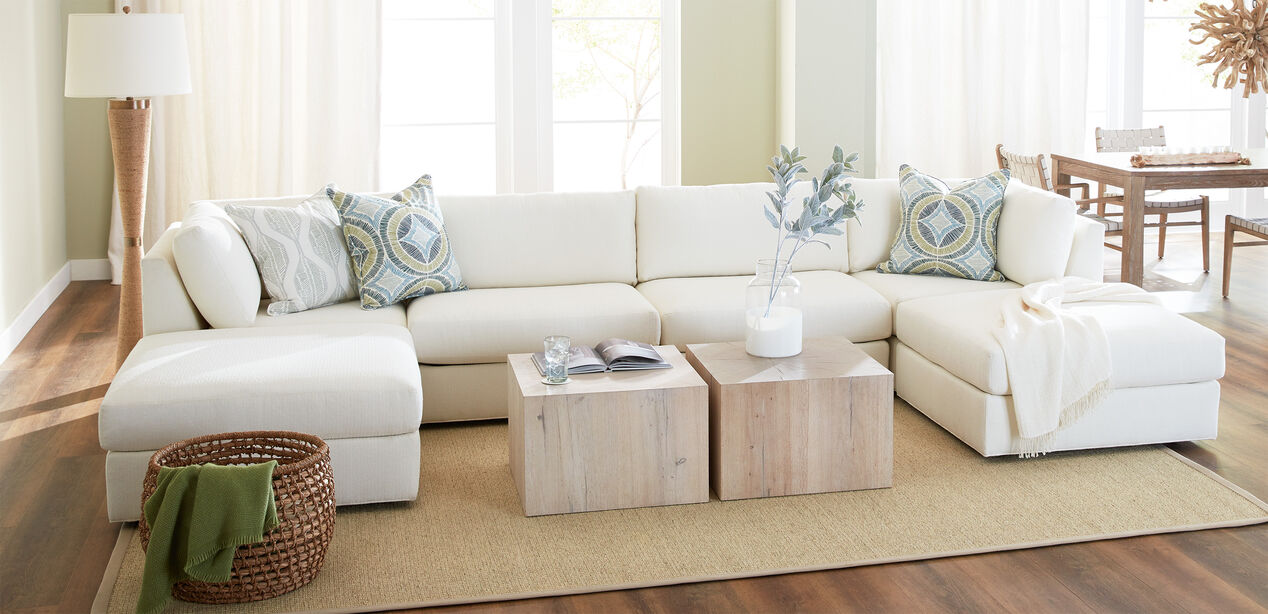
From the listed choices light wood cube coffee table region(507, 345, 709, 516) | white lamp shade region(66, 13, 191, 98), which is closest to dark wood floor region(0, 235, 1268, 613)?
light wood cube coffee table region(507, 345, 709, 516)

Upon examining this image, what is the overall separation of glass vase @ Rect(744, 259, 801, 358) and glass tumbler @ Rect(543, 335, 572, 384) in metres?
0.60

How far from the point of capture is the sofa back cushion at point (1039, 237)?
4.39 metres

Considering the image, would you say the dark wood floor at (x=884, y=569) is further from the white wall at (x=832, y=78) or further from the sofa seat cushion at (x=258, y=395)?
the white wall at (x=832, y=78)

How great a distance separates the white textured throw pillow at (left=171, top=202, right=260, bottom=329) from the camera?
377cm

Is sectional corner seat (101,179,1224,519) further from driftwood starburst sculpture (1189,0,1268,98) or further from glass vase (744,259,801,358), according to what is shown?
driftwood starburst sculpture (1189,0,1268,98)

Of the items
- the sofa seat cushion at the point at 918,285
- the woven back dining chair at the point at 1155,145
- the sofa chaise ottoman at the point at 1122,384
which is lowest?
the sofa chaise ottoman at the point at 1122,384

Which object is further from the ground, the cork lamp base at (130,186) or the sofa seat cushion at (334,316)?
the cork lamp base at (130,186)

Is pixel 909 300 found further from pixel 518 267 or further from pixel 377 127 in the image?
pixel 377 127

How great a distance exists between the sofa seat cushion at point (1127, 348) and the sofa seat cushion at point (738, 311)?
36 centimetres

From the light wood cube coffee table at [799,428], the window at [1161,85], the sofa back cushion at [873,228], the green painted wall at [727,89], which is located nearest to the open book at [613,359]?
the light wood cube coffee table at [799,428]

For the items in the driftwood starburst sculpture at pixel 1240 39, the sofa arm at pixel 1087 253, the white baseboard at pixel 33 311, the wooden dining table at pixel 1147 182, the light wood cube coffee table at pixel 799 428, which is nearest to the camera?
the light wood cube coffee table at pixel 799 428

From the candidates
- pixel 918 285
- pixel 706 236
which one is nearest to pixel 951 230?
pixel 918 285

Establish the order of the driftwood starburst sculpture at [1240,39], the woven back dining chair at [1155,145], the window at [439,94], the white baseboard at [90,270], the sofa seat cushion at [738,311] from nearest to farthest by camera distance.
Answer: the sofa seat cushion at [738,311]
the driftwood starburst sculpture at [1240,39]
the woven back dining chair at [1155,145]
the white baseboard at [90,270]
the window at [439,94]

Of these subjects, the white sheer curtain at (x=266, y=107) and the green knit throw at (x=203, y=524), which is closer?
the green knit throw at (x=203, y=524)
